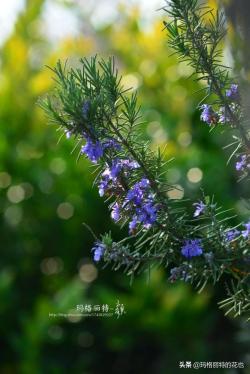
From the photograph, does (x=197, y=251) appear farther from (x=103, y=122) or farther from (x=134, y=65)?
(x=134, y=65)

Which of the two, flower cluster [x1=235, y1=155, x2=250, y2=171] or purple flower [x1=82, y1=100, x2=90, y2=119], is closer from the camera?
purple flower [x1=82, y1=100, x2=90, y2=119]

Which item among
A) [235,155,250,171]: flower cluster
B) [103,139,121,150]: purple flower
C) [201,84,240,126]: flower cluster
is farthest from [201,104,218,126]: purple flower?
[103,139,121,150]: purple flower

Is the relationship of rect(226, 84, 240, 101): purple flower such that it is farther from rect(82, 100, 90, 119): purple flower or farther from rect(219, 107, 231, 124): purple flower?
rect(82, 100, 90, 119): purple flower

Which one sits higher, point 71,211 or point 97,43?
point 97,43

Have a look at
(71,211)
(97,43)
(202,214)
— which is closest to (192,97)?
(71,211)

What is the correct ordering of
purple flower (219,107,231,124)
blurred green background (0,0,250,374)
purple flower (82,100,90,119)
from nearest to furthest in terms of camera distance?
purple flower (82,100,90,119) < purple flower (219,107,231,124) < blurred green background (0,0,250,374)

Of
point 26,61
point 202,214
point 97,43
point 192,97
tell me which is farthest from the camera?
point 97,43

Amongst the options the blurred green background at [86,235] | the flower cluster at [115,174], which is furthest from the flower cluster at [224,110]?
the blurred green background at [86,235]
